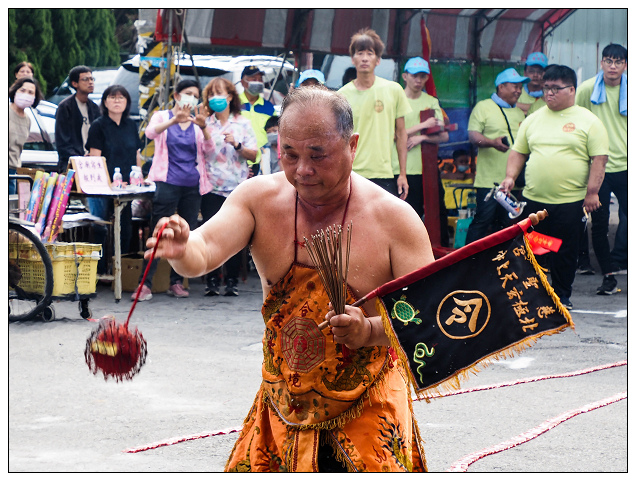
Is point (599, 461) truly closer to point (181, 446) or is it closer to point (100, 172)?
point (181, 446)

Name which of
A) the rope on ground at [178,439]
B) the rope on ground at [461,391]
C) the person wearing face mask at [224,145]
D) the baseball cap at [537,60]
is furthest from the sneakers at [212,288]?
the baseball cap at [537,60]

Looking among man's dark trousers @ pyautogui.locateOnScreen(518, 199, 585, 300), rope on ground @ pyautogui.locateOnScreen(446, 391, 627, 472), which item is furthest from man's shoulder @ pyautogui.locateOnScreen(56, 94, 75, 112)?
rope on ground @ pyautogui.locateOnScreen(446, 391, 627, 472)

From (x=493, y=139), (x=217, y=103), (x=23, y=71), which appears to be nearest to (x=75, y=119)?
(x=23, y=71)

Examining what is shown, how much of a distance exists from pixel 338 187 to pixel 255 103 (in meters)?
7.13

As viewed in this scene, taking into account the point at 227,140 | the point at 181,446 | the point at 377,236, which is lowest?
the point at 181,446

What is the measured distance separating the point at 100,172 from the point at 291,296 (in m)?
5.78

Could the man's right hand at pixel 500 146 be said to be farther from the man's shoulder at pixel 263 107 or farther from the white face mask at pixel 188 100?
the white face mask at pixel 188 100

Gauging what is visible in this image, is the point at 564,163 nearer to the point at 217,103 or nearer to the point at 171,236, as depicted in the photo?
the point at 217,103

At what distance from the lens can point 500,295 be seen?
257 centimetres

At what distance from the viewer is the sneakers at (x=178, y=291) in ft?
27.3

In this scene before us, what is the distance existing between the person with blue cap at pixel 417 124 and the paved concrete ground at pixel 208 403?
2360mm

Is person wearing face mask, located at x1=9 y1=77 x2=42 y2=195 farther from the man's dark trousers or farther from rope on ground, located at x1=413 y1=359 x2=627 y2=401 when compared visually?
rope on ground, located at x1=413 y1=359 x2=627 y2=401

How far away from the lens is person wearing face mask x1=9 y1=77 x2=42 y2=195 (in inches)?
332

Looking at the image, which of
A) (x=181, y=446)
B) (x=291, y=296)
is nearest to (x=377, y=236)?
(x=291, y=296)
